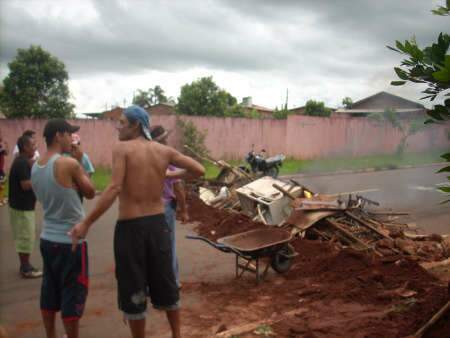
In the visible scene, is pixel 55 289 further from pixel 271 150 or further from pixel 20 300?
pixel 271 150

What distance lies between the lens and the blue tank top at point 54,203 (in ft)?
11.6

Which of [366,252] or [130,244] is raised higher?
[130,244]

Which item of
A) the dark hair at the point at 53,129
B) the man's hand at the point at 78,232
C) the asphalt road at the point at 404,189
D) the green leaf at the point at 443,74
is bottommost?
the asphalt road at the point at 404,189

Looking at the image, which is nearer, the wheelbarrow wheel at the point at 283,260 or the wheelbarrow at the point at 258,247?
the wheelbarrow at the point at 258,247

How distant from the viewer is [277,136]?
23.2 m

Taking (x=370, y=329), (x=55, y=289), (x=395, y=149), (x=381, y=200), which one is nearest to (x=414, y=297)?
(x=370, y=329)

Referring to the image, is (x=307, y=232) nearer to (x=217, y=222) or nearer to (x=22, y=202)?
(x=217, y=222)

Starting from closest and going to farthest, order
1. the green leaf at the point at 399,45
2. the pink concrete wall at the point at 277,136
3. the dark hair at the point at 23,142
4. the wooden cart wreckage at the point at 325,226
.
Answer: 1. the green leaf at the point at 399,45
2. the dark hair at the point at 23,142
3. the wooden cart wreckage at the point at 325,226
4. the pink concrete wall at the point at 277,136

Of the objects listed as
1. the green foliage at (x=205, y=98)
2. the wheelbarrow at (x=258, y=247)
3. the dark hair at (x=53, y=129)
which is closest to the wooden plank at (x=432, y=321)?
the wheelbarrow at (x=258, y=247)

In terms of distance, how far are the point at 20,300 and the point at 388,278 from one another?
425cm

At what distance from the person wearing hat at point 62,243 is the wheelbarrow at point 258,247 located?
6.64 feet

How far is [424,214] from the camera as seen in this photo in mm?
10453

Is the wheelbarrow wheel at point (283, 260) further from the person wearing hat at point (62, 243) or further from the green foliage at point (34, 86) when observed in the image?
the green foliage at point (34, 86)

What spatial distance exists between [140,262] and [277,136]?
66.4 ft
